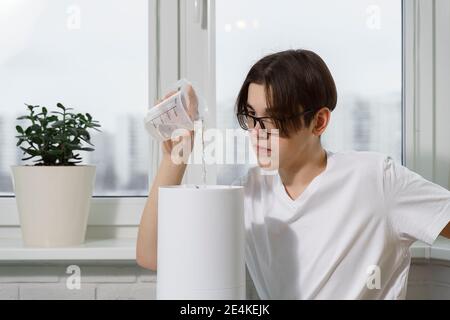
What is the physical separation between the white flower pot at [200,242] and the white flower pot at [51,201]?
0.47 meters

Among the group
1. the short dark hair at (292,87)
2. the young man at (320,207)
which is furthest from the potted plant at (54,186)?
the short dark hair at (292,87)

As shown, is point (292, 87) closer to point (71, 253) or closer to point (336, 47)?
point (336, 47)

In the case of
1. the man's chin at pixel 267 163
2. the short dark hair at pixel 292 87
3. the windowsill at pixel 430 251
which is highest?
the short dark hair at pixel 292 87

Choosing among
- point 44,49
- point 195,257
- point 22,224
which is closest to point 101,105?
point 44,49

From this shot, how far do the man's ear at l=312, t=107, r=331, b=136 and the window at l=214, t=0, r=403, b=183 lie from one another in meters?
0.29

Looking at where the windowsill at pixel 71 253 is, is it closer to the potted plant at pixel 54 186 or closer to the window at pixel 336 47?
the potted plant at pixel 54 186

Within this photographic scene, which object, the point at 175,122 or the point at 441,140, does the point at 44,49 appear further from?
the point at 441,140

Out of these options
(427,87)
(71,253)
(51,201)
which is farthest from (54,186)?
(427,87)

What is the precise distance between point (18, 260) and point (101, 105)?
15.8 inches

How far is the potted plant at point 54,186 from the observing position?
1.19 metres

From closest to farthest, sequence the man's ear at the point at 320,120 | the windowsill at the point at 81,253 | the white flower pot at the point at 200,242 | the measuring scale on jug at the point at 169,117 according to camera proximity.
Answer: the white flower pot at the point at 200,242 < the measuring scale on jug at the point at 169,117 < the man's ear at the point at 320,120 < the windowsill at the point at 81,253

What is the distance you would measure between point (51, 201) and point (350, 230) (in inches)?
24.1

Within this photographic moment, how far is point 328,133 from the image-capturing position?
53.5 inches

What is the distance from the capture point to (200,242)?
0.77 meters
